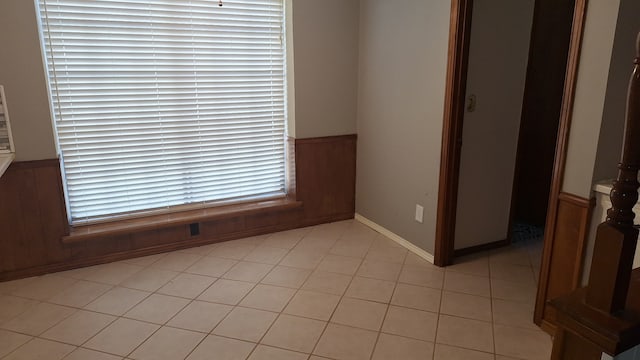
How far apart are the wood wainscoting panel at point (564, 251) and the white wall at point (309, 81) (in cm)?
198

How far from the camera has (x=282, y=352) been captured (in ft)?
7.02

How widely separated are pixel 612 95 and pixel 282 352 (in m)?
1.96

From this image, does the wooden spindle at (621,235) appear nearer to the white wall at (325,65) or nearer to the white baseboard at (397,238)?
the white baseboard at (397,238)

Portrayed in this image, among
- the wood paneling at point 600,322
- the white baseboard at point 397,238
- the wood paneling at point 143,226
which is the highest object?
the wood paneling at point 600,322

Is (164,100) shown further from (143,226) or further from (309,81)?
(309,81)

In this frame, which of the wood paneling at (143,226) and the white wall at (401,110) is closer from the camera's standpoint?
the wood paneling at (143,226)

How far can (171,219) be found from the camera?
328 centimetres

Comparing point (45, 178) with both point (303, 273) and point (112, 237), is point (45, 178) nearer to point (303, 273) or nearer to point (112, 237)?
point (112, 237)

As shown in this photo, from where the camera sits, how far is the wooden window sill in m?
3.01

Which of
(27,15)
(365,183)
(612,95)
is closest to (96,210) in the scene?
(27,15)

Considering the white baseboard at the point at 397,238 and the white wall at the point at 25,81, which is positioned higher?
the white wall at the point at 25,81

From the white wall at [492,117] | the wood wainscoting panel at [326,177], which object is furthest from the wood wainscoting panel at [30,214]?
the white wall at [492,117]

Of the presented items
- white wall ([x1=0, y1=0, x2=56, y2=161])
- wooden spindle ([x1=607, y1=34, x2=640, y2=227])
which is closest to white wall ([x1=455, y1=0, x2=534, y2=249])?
wooden spindle ([x1=607, y1=34, x2=640, y2=227])

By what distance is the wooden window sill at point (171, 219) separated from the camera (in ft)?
9.87
